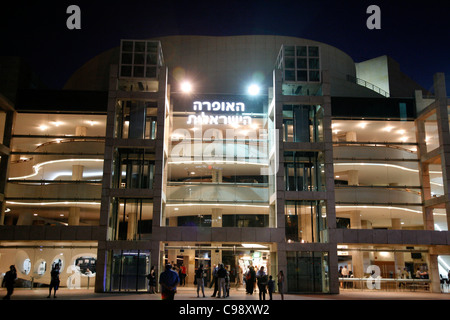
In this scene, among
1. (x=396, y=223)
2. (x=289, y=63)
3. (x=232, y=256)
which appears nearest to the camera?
(x=232, y=256)

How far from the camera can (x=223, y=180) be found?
38.8 meters

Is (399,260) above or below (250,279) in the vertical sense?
above

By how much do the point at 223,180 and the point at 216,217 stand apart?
11.2ft

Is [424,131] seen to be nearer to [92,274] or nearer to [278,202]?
[278,202]

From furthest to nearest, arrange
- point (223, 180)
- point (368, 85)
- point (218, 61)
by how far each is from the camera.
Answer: point (368, 85) → point (218, 61) → point (223, 180)

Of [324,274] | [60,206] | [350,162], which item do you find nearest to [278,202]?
[324,274]

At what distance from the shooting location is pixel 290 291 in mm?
31969

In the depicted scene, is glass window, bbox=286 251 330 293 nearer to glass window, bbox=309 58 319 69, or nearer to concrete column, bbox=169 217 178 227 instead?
concrete column, bbox=169 217 178 227

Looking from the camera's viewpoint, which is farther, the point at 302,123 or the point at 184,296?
the point at 302,123

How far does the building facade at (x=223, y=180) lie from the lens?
32625 millimetres

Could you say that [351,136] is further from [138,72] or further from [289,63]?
[138,72]

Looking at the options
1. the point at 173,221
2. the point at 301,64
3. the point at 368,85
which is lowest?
the point at 173,221

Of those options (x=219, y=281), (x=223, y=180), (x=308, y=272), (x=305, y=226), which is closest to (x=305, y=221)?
(x=305, y=226)

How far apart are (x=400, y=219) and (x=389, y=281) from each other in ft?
17.7
